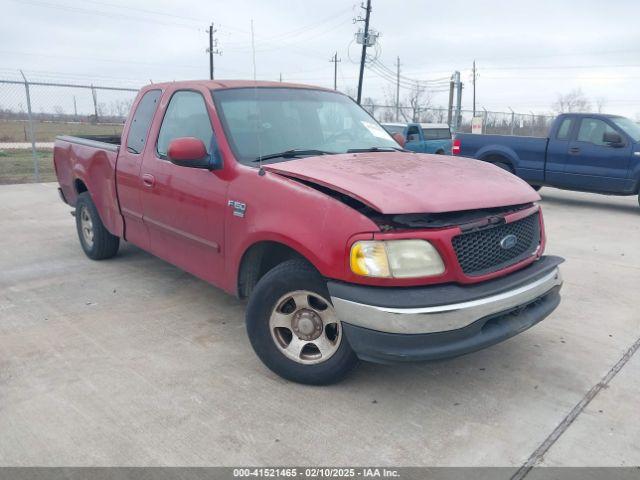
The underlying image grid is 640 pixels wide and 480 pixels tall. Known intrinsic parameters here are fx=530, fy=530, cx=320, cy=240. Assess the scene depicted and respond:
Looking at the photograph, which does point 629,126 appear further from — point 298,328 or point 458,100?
point 458,100

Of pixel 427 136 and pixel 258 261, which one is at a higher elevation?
pixel 427 136

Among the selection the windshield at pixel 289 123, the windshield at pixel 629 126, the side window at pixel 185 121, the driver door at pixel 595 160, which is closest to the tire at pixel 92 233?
the side window at pixel 185 121

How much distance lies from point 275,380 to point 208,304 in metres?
1.49

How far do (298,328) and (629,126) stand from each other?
9.44m

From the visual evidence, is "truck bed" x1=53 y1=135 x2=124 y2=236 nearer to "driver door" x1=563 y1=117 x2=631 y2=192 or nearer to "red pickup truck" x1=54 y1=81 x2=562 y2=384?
"red pickup truck" x1=54 y1=81 x2=562 y2=384

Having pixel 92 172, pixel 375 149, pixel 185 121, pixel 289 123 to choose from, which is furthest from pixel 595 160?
pixel 92 172

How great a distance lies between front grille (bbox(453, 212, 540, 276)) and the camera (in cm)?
288

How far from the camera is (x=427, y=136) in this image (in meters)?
16.0

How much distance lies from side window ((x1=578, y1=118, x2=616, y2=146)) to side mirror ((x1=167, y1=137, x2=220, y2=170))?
8840 millimetres

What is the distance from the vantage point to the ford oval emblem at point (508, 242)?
10.2ft

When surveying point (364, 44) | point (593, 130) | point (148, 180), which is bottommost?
point (148, 180)

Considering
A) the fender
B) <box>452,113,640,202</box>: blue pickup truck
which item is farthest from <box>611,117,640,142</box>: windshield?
the fender

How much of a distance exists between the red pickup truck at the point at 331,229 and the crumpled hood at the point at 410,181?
0.01 m

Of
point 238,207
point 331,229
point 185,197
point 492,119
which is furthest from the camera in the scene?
point 492,119
